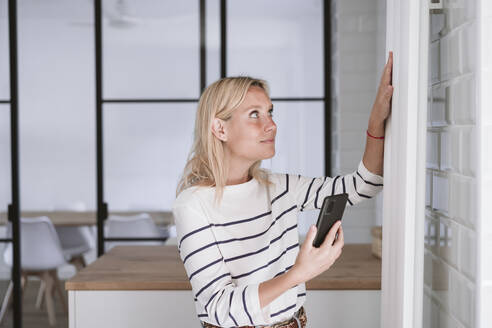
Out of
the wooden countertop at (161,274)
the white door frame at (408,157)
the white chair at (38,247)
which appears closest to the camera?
the white door frame at (408,157)

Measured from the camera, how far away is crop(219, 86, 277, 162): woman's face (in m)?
1.45

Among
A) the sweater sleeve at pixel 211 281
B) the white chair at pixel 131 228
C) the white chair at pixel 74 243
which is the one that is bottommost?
the white chair at pixel 74 243

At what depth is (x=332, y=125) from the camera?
3.46 metres

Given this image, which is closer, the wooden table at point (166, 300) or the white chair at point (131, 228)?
the wooden table at point (166, 300)

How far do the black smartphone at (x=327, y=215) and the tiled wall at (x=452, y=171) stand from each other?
0.19 metres

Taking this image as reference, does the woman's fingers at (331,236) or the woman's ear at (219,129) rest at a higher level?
the woman's ear at (219,129)

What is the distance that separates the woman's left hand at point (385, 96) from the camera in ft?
4.21

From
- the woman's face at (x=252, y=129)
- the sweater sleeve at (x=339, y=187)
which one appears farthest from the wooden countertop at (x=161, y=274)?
the woman's face at (x=252, y=129)

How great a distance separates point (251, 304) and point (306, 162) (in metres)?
2.16

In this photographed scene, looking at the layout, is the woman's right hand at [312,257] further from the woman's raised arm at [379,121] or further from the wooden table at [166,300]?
the wooden table at [166,300]

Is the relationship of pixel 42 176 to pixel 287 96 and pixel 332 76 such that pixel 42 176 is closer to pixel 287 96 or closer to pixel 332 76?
pixel 287 96

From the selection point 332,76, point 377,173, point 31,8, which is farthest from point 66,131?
point 377,173

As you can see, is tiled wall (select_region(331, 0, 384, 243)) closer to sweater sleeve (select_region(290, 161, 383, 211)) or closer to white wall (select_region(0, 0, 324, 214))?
white wall (select_region(0, 0, 324, 214))
